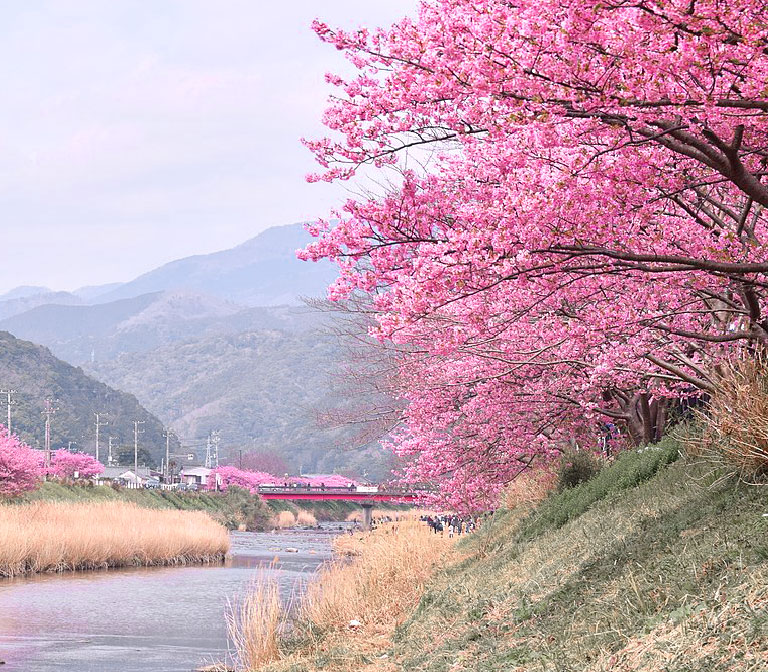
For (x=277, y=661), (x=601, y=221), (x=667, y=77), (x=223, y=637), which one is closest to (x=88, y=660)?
(x=223, y=637)

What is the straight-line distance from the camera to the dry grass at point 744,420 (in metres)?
9.45

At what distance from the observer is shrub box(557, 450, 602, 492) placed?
1873 cm

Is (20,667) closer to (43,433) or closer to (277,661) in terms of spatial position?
(277,661)

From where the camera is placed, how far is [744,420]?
966cm

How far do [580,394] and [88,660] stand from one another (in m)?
10.1

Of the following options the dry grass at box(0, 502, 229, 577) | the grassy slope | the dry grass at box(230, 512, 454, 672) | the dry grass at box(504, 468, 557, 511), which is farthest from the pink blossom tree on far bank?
the dry grass at box(0, 502, 229, 577)

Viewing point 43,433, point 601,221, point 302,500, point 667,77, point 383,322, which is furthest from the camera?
point 43,433

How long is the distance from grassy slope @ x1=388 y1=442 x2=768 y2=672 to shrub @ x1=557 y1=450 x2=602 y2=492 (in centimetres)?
308

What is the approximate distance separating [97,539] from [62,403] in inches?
4785

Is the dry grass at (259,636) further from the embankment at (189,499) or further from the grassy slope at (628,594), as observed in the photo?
the embankment at (189,499)

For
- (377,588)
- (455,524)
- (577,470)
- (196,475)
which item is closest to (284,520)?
(455,524)

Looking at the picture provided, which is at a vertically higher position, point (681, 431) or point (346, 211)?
point (346, 211)

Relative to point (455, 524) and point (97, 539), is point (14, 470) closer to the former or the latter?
point (97, 539)

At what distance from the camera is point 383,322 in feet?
31.8
